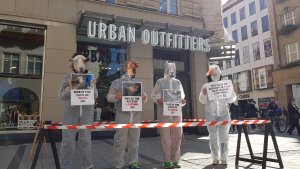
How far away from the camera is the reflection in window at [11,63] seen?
9992 millimetres

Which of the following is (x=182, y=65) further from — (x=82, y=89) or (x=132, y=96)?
(x=82, y=89)

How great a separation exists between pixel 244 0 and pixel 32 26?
121ft

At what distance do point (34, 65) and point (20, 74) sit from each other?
60 cm

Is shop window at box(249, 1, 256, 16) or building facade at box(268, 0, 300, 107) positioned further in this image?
shop window at box(249, 1, 256, 16)

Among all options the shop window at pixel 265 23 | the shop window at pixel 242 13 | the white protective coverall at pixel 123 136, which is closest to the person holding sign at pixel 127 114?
the white protective coverall at pixel 123 136

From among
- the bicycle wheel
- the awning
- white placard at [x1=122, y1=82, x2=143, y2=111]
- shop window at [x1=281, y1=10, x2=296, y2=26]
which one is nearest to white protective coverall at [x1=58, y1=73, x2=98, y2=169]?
white placard at [x1=122, y1=82, x2=143, y2=111]

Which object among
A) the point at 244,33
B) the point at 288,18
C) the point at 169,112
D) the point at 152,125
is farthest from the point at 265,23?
the point at 152,125

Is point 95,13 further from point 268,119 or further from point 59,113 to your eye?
point 268,119

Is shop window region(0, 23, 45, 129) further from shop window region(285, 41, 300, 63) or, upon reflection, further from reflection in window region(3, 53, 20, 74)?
shop window region(285, 41, 300, 63)

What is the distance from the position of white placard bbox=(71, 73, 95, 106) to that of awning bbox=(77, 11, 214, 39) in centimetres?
581

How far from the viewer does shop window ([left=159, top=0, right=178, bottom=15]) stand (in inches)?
511

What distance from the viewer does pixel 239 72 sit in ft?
134

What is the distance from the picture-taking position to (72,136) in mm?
4867

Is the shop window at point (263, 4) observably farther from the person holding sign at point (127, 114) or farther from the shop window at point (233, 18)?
the person holding sign at point (127, 114)
